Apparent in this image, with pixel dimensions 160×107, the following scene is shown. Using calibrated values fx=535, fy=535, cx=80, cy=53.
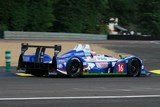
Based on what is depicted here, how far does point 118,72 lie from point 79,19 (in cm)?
3667

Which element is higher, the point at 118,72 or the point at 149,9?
the point at 149,9

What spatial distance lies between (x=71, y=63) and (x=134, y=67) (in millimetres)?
2771

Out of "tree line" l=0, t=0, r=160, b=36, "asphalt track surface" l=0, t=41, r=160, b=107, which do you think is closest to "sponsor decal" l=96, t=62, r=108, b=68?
"asphalt track surface" l=0, t=41, r=160, b=107

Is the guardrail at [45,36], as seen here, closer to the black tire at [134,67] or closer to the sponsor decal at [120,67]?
the black tire at [134,67]

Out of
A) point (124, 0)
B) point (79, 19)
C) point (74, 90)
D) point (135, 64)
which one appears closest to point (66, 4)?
point (79, 19)

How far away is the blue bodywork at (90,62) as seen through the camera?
55.9 feet

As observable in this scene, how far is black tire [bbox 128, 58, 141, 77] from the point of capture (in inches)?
736

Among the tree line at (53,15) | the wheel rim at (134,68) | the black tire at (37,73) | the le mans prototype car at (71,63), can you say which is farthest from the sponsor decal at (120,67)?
the tree line at (53,15)

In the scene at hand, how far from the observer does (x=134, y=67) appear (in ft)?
61.8

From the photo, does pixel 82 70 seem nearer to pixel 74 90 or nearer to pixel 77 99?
pixel 74 90

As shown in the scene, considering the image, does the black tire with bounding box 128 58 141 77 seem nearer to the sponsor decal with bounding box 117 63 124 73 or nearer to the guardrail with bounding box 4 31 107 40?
the sponsor decal with bounding box 117 63 124 73

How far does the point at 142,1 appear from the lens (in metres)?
71.3

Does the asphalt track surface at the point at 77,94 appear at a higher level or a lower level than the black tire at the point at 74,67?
lower

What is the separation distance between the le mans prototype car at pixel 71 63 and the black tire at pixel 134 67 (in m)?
0.08
